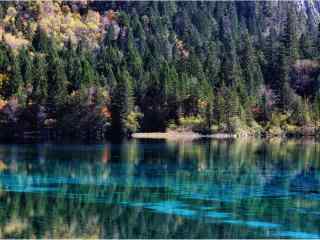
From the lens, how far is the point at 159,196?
46125 mm

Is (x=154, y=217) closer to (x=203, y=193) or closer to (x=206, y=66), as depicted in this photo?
(x=203, y=193)

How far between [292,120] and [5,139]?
4863 centimetres

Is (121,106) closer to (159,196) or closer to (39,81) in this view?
(39,81)

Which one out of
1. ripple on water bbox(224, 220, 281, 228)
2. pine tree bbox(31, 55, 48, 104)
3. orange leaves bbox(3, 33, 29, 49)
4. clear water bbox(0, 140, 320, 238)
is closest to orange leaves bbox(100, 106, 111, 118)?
pine tree bbox(31, 55, 48, 104)

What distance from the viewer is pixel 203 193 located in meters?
47.4

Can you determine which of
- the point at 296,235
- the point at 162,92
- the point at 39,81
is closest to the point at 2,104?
the point at 39,81

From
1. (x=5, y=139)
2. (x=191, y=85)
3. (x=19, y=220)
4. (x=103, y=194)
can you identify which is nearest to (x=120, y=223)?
(x=19, y=220)

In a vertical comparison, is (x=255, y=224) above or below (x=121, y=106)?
below

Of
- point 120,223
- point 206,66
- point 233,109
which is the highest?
point 206,66

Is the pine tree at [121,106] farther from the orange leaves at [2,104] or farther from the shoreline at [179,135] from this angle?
the orange leaves at [2,104]

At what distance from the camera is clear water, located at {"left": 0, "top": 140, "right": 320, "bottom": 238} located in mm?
35438

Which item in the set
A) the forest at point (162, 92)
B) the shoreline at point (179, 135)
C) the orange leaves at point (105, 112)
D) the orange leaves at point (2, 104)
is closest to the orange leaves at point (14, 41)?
the forest at point (162, 92)

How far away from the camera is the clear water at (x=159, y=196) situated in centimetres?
3544

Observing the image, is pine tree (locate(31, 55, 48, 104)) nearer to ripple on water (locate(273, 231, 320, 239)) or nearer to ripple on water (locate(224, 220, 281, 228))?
ripple on water (locate(224, 220, 281, 228))
